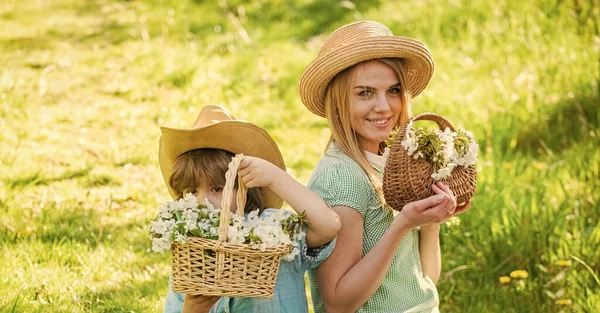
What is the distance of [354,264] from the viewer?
2.86 metres

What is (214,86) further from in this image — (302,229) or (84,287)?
(302,229)

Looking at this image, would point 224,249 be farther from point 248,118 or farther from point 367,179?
point 248,118

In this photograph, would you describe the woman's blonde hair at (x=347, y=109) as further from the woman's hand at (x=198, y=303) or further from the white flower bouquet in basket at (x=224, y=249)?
the woman's hand at (x=198, y=303)

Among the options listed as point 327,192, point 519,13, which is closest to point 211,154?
point 327,192

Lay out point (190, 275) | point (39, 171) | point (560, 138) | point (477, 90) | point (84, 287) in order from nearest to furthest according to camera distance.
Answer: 1. point (190, 275)
2. point (84, 287)
3. point (39, 171)
4. point (560, 138)
5. point (477, 90)

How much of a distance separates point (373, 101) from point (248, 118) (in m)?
3.20

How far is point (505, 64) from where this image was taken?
6434 mm

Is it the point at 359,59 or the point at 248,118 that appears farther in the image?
the point at 248,118

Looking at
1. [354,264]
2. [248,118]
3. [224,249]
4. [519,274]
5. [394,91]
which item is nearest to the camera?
[224,249]

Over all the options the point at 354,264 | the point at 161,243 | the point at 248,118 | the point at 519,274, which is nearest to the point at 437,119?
the point at 354,264

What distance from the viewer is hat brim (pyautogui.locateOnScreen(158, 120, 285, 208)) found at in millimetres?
2883

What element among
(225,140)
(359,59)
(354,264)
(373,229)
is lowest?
(354,264)

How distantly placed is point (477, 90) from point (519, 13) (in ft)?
3.99

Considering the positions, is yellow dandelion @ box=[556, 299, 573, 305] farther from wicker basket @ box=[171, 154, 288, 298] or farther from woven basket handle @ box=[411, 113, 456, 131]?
wicker basket @ box=[171, 154, 288, 298]
